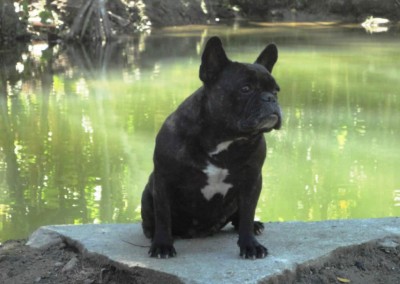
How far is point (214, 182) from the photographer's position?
13.7ft

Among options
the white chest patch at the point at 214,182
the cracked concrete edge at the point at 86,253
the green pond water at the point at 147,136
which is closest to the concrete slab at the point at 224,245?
Answer: the cracked concrete edge at the point at 86,253

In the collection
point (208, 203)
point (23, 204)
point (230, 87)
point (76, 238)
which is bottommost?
point (23, 204)

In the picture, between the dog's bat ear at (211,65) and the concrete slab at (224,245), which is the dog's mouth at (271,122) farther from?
the concrete slab at (224,245)

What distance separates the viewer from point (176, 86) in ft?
51.6

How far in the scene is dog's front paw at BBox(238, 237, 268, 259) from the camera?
4.07 metres

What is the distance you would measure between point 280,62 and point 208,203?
1610cm

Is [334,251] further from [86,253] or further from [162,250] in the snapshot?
[86,253]

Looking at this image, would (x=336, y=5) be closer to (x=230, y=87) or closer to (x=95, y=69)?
(x=95, y=69)

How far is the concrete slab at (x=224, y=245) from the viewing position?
151 inches

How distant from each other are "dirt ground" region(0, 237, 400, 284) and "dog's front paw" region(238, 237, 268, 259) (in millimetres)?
266

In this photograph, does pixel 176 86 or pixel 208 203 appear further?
pixel 176 86

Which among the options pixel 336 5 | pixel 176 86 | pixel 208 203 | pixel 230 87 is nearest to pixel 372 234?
pixel 208 203

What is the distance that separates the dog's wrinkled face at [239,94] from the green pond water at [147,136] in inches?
156

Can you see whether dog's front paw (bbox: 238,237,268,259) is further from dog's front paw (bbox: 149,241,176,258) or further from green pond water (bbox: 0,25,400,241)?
green pond water (bbox: 0,25,400,241)
